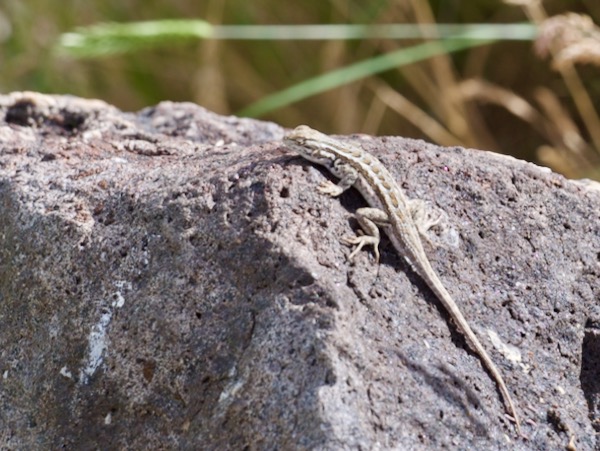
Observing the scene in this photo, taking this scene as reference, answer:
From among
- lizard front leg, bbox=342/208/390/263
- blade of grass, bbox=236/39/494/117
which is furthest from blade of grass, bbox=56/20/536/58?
lizard front leg, bbox=342/208/390/263

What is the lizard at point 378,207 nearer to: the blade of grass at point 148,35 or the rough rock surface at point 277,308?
the rough rock surface at point 277,308

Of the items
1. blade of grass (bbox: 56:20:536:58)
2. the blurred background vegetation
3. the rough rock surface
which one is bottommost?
the rough rock surface

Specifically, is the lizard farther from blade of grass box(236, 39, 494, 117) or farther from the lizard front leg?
blade of grass box(236, 39, 494, 117)

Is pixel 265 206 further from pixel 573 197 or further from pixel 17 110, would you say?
pixel 17 110

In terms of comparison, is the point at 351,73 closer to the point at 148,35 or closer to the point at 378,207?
the point at 148,35

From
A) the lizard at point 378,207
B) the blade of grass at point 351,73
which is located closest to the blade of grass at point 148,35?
the blade of grass at point 351,73

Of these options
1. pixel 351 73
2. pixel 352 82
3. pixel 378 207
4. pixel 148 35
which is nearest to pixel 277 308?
pixel 378 207
